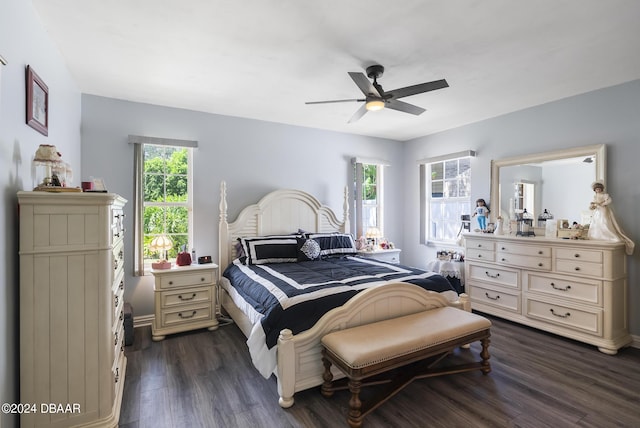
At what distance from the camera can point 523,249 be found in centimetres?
358

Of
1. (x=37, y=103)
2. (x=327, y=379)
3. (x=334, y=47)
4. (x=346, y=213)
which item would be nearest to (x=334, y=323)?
Result: (x=327, y=379)

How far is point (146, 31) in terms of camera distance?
2262 millimetres

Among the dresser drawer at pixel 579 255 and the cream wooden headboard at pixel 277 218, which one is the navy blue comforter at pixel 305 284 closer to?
the cream wooden headboard at pixel 277 218

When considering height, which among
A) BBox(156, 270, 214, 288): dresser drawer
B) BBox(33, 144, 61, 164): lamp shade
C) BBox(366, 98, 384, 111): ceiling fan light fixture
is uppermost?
BBox(366, 98, 384, 111): ceiling fan light fixture

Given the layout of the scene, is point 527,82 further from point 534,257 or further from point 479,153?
point 534,257

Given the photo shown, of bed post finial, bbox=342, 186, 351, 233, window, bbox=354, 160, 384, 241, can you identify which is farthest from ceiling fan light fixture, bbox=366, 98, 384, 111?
window, bbox=354, 160, 384, 241

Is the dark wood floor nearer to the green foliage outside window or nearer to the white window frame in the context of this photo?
the green foliage outside window

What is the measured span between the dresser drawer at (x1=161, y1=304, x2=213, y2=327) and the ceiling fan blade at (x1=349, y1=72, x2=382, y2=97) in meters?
2.76

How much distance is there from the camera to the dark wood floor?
79.8 inches

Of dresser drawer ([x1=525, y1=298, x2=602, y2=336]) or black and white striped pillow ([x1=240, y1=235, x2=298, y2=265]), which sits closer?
dresser drawer ([x1=525, y1=298, x2=602, y2=336])

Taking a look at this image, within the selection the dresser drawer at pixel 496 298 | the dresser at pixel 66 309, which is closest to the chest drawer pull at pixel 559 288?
the dresser drawer at pixel 496 298

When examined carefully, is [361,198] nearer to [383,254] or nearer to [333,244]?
[383,254]

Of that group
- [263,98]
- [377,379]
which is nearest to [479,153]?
[263,98]

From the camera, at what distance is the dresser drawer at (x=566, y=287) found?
3059 mm
